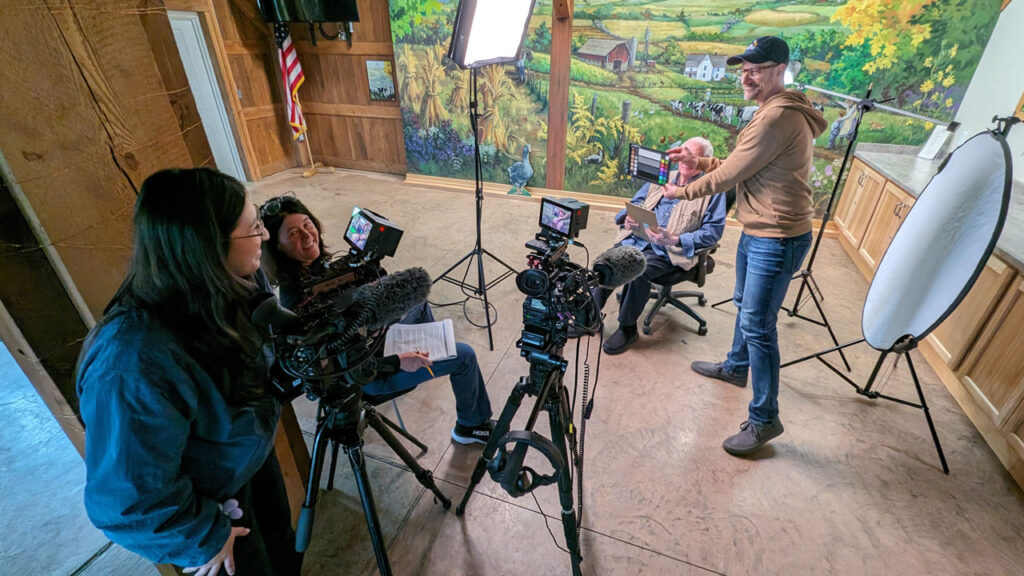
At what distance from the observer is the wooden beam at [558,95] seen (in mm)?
4277

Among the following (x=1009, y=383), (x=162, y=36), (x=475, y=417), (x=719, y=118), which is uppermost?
(x=162, y=36)

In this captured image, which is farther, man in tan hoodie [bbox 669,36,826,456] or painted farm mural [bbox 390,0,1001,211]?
painted farm mural [bbox 390,0,1001,211]

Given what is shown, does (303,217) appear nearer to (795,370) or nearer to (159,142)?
(159,142)

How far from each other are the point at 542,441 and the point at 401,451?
64cm

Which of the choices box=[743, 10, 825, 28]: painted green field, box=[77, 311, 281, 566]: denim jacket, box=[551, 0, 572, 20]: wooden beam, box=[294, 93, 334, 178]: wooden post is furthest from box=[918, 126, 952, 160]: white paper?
box=[294, 93, 334, 178]: wooden post

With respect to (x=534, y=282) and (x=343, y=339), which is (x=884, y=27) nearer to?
(x=534, y=282)

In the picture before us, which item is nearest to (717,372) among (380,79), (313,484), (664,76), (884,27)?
(313,484)

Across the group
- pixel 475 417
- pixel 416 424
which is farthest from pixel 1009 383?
pixel 416 424

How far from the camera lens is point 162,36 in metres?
1.10

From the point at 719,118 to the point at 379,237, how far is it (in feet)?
12.5

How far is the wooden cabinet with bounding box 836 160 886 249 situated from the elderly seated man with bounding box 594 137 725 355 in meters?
1.80

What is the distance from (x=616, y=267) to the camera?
122 cm

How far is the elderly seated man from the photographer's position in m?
2.59

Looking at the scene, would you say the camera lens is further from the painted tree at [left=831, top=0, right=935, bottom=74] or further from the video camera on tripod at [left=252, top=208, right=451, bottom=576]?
the painted tree at [left=831, top=0, right=935, bottom=74]
